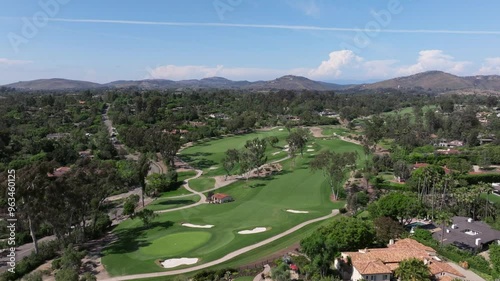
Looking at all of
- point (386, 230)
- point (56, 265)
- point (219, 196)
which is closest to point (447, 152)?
point (219, 196)

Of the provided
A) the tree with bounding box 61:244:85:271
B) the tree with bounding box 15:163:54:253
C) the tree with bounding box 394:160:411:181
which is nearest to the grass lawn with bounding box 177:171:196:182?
the tree with bounding box 15:163:54:253

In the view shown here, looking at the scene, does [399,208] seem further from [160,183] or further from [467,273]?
[160,183]

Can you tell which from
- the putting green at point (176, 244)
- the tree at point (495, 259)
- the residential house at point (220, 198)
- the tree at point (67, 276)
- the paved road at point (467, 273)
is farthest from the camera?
the residential house at point (220, 198)

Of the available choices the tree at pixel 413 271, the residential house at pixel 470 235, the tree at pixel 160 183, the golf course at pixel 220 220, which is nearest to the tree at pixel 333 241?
the tree at pixel 413 271

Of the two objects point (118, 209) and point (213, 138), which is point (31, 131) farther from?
point (118, 209)

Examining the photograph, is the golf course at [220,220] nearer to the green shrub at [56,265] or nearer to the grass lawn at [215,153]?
the grass lawn at [215,153]

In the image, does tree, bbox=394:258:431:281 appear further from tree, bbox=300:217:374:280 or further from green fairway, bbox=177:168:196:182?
green fairway, bbox=177:168:196:182
